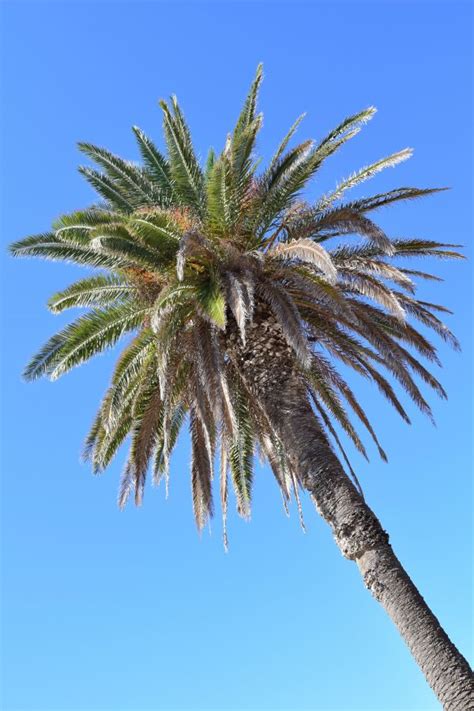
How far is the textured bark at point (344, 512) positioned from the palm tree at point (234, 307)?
0.03 metres

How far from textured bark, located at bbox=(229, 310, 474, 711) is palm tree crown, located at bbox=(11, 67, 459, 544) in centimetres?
10

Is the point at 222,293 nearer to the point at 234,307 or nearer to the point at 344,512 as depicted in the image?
the point at 234,307

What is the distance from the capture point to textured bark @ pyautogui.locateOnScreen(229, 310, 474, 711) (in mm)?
7840

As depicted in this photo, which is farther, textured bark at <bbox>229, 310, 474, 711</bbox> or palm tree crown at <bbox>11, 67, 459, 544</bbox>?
palm tree crown at <bbox>11, 67, 459, 544</bbox>

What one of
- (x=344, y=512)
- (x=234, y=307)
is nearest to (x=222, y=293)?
(x=234, y=307)

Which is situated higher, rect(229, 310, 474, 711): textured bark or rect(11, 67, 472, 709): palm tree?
rect(11, 67, 472, 709): palm tree

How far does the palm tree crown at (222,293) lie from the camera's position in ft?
36.2

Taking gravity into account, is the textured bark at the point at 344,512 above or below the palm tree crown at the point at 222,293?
below

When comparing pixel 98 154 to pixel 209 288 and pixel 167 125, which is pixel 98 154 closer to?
pixel 167 125

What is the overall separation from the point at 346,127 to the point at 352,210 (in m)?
1.69

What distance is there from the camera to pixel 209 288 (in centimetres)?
1127

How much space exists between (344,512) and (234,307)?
3278 millimetres

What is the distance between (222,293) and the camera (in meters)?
10.9

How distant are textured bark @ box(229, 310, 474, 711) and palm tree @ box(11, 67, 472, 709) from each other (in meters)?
0.03
